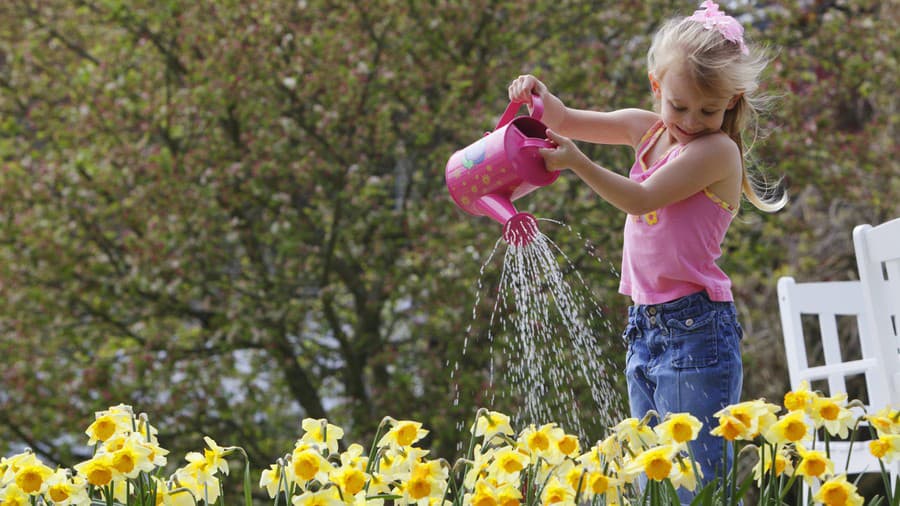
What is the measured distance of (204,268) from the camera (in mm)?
4105

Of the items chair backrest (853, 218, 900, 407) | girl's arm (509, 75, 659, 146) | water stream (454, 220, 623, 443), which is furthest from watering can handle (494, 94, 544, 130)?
water stream (454, 220, 623, 443)

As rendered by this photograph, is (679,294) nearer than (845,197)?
Yes

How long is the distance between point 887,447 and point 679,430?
243 millimetres

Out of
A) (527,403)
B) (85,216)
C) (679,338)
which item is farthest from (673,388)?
(85,216)

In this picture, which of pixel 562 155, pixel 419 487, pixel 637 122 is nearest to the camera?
pixel 419 487

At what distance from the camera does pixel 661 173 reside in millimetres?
1769

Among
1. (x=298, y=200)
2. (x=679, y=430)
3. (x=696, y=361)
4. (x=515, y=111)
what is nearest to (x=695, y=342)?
(x=696, y=361)

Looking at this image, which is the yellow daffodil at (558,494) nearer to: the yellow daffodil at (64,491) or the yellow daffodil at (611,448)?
the yellow daffodil at (611,448)

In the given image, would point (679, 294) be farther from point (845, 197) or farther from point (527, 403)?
point (845, 197)

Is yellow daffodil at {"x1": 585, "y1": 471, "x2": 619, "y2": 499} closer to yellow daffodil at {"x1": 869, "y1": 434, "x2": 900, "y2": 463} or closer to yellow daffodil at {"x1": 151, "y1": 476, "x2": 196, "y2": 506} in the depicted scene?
yellow daffodil at {"x1": 869, "y1": 434, "x2": 900, "y2": 463}

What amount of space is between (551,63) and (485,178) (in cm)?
256

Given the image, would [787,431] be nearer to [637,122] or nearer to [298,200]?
[637,122]

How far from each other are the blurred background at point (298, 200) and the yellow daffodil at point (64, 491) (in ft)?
8.45

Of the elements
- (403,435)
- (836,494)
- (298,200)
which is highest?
(298,200)
